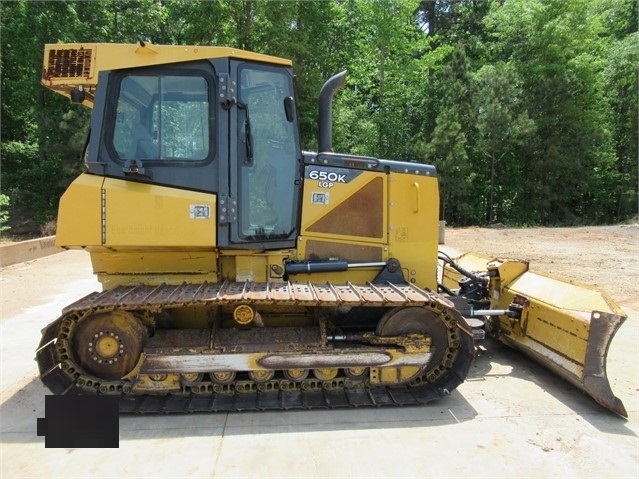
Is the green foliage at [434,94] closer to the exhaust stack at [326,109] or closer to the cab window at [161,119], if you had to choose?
the exhaust stack at [326,109]

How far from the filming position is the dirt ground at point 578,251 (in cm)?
913

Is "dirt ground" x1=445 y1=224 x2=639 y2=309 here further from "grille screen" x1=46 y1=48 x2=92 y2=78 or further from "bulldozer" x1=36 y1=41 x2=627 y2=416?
"grille screen" x1=46 y1=48 x2=92 y2=78

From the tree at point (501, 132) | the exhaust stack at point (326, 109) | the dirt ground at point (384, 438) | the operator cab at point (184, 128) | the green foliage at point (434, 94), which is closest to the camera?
the dirt ground at point (384, 438)

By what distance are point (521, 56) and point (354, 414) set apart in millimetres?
27259

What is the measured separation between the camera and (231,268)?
14.1 feet

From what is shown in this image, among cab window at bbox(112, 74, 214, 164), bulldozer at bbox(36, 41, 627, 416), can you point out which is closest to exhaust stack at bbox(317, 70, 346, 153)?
bulldozer at bbox(36, 41, 627, 416)

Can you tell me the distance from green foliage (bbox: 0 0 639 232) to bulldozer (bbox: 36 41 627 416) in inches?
690

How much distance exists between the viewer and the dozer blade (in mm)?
3773

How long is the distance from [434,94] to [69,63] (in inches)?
924

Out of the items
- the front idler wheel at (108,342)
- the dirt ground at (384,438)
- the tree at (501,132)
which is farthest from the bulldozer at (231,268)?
the tree at (501,132)

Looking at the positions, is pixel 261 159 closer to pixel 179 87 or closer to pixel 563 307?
pixel 179 87

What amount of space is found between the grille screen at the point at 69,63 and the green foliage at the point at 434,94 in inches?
691

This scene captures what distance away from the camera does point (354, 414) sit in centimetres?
374

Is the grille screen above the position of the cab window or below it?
above
